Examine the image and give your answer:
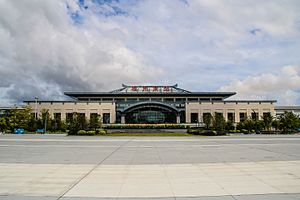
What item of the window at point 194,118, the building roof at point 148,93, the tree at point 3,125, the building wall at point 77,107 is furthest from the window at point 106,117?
the tree at point 3,125

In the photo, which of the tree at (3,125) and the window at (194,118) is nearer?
the tree at (3,125)

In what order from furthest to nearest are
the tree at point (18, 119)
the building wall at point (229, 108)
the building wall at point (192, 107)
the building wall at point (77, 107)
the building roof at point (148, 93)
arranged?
the building roof at point (148, 93), the building wall at point (229, 108), the building wall at point (192, 107), the building wall at point (77, 107), the tree at point (18, 119)

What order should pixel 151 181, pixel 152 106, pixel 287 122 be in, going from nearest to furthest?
1. pixel 151 181
2. pixel 287 122
3. pixel 152 106

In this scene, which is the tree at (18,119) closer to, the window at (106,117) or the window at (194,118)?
the window at (106,117)

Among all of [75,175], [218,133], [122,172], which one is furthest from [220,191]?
[218,133]

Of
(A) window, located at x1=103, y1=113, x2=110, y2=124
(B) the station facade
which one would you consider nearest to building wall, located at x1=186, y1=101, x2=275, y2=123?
(B) the station facade

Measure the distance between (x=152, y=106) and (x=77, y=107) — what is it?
73.7 ft

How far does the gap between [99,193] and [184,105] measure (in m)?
76.5

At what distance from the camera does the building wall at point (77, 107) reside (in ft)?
252

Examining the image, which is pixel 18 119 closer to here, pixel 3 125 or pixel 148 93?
pixel 3 125

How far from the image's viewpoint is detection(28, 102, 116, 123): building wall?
76.8 m

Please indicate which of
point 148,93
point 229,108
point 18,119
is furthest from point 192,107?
point 18,119

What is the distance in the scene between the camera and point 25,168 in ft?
34.1

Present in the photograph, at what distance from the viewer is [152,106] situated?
268 feet
